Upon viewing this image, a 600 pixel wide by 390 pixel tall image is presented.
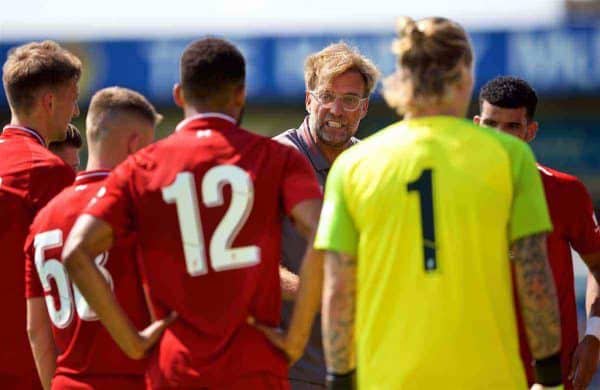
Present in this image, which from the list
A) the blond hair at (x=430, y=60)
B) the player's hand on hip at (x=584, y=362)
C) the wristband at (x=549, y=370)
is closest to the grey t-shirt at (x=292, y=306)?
the player's hand on hip at (x=584, y=362)

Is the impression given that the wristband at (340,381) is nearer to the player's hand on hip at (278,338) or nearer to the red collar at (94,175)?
the player's hand on hip at (278,338)

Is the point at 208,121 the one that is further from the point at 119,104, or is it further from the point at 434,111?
the point at 434,111

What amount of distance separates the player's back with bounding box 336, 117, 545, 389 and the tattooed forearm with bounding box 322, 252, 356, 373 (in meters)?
0.06

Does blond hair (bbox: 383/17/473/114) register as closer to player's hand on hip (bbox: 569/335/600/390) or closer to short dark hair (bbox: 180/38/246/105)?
short dark hair (bbox: 180/38/246/105)

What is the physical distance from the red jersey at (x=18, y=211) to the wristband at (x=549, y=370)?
235cm

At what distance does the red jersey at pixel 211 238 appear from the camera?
5469 millimetres

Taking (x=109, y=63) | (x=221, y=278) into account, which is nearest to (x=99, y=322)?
(x=221, y=278)

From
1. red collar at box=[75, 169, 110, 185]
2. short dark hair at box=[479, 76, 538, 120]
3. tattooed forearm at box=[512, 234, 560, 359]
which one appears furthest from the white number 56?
short dark hair at box=[479, 76, 538, 120]

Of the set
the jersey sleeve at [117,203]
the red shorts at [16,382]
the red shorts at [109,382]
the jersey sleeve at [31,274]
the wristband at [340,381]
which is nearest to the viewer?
the wristband at [340,381]

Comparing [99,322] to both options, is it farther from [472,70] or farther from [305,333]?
[472,70]

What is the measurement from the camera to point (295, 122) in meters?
22.8

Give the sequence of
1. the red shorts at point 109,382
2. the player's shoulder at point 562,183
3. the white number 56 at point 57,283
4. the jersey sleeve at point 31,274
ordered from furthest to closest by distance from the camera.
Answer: the player's shoulder at point 562,183
the jersey sleeve at point 31,274
the white number 56 at point 57,283
the red shorts at point 109,382

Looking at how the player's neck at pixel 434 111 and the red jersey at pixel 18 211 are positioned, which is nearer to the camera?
the player's neck at pixel 434 111

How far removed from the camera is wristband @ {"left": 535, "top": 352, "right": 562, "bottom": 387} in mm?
5250
